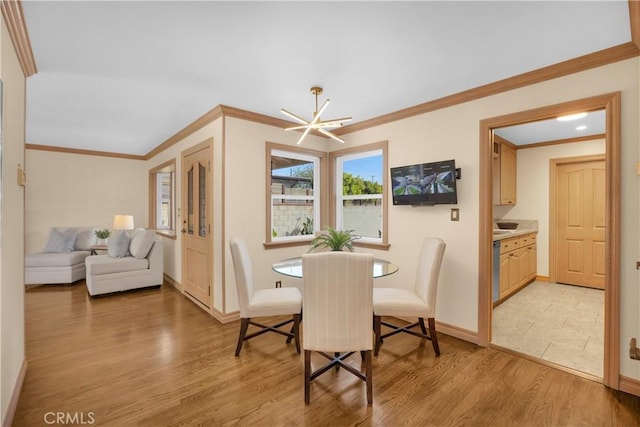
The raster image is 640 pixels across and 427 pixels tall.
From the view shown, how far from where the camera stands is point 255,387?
211cm

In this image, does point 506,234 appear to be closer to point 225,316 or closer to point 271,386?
point 271,386

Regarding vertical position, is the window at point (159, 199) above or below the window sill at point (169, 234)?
above

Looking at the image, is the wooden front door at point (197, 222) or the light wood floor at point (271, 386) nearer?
the light wood floor at point (271, 386)

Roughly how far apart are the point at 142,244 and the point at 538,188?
21.6ft

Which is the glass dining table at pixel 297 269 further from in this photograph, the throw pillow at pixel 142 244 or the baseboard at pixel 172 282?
the throw pillow at pixel 142 244

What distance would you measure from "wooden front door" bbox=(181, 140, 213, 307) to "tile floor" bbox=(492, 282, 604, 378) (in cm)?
331

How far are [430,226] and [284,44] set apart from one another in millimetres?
2259

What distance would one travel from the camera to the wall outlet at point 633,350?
1.97m

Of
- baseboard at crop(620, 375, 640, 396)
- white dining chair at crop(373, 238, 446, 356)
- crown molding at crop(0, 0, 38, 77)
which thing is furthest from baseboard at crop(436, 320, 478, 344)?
crown molding at crop(0, 0, 38, 77)

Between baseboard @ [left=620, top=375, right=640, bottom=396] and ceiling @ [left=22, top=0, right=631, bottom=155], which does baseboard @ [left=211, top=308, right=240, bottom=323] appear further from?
baseboard @ [left=620, top=375, right=640, bottom=396]

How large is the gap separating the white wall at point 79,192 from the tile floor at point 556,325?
679 centimetres

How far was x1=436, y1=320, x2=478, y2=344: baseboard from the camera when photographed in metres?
2.82

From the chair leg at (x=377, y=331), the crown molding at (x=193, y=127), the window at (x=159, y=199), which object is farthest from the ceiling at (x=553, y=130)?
the window at (x=159, y=199)

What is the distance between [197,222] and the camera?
12.9 feet
